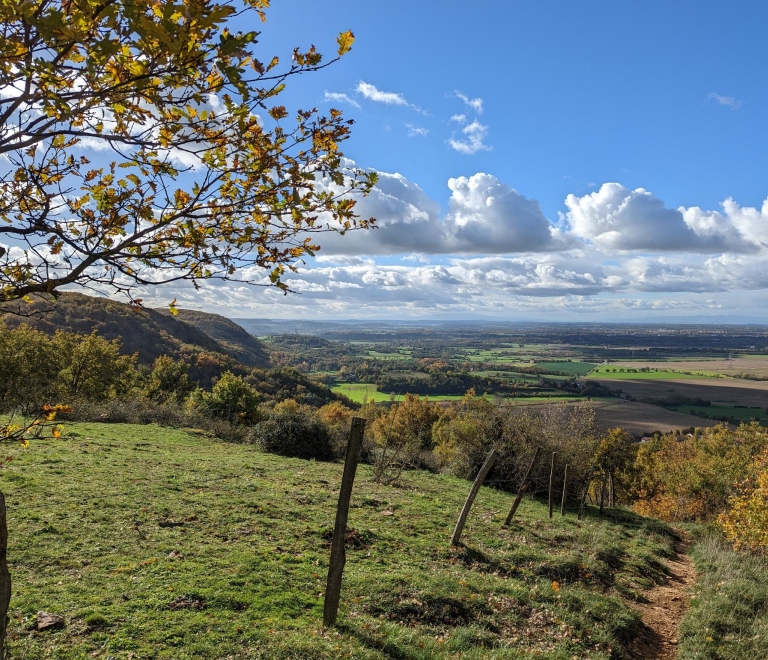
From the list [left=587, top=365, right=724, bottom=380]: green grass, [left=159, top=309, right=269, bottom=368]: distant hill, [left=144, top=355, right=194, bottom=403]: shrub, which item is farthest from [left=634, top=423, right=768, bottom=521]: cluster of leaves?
[left=159, top=309, right=269, bottom=368]: distant hill

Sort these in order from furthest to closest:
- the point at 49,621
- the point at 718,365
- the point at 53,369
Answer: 1. the point at 718,365
2. the point at 53,369
3. the point at 49,621

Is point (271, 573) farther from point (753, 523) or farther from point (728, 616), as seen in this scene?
point (753, 523)

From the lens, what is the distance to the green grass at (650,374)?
4767 inches

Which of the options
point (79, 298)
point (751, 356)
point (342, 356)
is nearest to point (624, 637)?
point (79, 298)

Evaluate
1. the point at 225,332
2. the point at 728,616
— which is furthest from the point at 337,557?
the point at 225,332

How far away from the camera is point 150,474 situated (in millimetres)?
13297

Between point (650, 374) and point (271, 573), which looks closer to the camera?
point (271, 573)

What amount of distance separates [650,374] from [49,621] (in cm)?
15282

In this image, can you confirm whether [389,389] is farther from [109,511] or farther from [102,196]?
[102,196]

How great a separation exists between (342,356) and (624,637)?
150802 millimetres

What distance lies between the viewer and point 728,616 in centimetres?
833

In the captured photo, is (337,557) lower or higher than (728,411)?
higher

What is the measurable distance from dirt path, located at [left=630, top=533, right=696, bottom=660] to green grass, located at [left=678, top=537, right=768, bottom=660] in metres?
0.24

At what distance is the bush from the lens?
24.2 m
